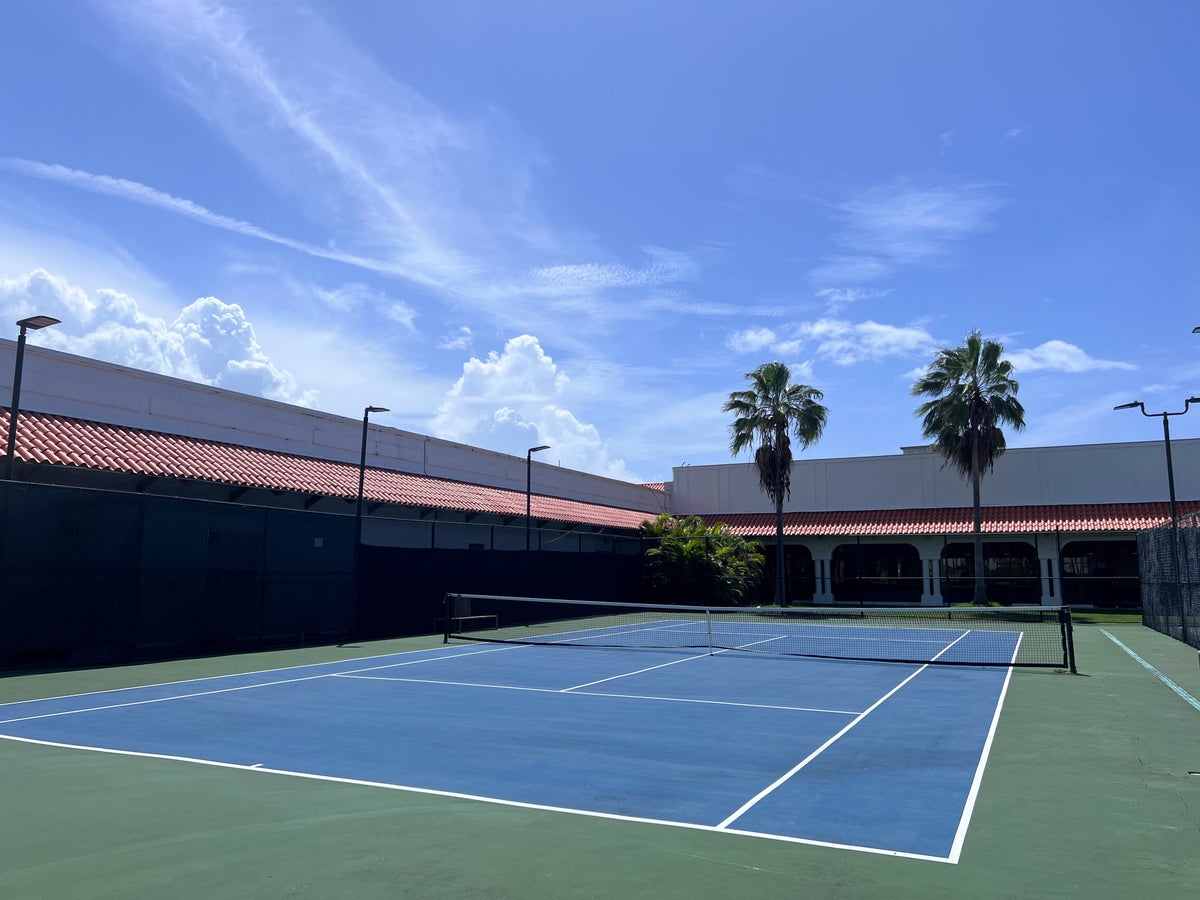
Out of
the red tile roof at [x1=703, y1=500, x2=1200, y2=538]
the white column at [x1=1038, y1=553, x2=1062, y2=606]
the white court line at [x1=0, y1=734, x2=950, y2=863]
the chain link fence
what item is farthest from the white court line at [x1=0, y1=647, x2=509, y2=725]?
the white column at [x1=1038, y1=553, x2=1062, y2=606]

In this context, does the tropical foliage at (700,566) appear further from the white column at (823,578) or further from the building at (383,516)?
the white column at (823,578)

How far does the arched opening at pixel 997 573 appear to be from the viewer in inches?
1457

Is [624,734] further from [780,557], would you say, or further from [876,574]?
[876,574]

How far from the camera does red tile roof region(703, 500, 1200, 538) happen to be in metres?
35.8

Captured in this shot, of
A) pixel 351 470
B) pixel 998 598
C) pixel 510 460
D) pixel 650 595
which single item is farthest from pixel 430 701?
pixel 998 598

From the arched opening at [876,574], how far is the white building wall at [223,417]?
1403cm

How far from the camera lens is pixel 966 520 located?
126ft

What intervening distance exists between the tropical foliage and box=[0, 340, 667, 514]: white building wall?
593 cm

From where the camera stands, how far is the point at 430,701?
1259cm

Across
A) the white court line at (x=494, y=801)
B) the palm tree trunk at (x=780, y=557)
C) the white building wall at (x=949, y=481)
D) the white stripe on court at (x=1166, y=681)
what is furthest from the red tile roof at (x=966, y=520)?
the white court line at (x=494, y=801)

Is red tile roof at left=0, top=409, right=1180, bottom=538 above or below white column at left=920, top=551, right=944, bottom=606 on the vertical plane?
above

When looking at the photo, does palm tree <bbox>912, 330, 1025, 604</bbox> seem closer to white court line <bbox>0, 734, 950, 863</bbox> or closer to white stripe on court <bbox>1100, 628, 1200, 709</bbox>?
white stripe on court <bbox>1100, 628, 1200, 709</bbox>

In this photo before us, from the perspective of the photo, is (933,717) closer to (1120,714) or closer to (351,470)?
(1120,714)

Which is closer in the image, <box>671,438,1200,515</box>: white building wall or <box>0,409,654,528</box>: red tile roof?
<box>0,409,654,528</box>: red tile roof
